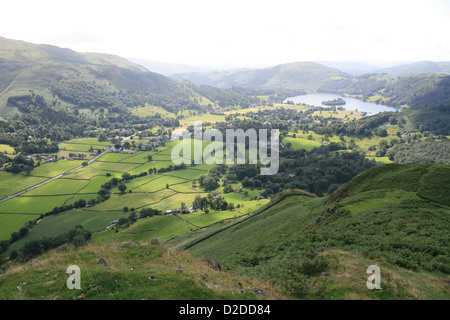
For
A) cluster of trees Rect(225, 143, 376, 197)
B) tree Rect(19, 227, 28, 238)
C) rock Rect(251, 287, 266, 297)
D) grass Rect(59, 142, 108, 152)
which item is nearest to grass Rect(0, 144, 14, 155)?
grass Rect(59, 142, 108, 152)

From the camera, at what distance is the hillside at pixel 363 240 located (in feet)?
61.9

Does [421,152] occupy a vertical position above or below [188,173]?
above

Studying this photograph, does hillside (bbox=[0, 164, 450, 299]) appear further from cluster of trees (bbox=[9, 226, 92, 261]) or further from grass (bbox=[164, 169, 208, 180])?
grass (bbox=[164, 169, 208, 180])

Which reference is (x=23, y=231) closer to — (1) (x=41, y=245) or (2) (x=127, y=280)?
(1) (x=41, y=245)

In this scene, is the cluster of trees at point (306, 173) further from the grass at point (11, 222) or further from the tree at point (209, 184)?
the grass at point (11, 222)

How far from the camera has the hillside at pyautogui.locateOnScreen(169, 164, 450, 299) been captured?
18.9m

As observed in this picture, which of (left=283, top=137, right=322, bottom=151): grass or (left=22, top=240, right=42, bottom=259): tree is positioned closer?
(left=22, top=240, right=42, bottom=259): tree

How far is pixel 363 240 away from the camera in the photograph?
27922mm

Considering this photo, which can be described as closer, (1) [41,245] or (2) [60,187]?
(1) [41,245]

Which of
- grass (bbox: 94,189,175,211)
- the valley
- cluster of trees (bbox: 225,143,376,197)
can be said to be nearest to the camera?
the valley

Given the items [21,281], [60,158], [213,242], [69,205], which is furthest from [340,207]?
[60,158]

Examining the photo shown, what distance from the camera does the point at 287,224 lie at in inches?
1909

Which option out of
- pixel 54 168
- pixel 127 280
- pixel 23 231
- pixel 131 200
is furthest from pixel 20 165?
pixel 127 280

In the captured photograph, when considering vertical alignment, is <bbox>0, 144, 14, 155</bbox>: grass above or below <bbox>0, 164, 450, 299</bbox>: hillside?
below
